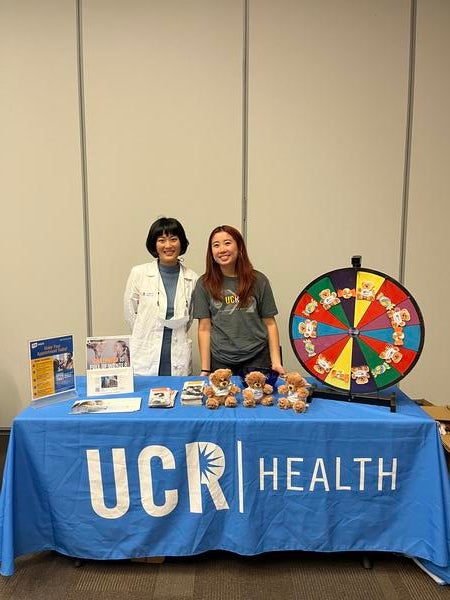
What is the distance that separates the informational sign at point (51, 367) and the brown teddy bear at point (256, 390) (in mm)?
735

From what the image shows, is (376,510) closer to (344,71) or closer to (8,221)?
(344,71)

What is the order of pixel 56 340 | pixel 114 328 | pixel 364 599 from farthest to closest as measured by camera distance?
pixel 114 328 → pixel 56 340 → pixel 364 599

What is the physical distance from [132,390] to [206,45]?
7.48 feet

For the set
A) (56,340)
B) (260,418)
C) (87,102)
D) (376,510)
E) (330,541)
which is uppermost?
(87,102)

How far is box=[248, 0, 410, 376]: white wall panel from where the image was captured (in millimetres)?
2809

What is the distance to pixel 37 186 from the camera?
2.95 metres

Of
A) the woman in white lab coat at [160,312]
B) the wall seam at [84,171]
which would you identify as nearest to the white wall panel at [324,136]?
the woman in white lab coat at [160,312]

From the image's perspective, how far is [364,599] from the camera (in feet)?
5.05

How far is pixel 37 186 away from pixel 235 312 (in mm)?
1796

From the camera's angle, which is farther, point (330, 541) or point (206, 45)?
point (206, 45)

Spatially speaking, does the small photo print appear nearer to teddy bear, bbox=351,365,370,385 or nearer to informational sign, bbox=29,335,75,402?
informational sign, bbox=29,335,75,402

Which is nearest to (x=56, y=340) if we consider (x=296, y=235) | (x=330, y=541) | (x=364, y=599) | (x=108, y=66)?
(x=330, y=541)

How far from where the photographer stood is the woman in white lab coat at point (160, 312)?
224 centimetres

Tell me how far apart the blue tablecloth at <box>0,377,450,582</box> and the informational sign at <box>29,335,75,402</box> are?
0.13 m
